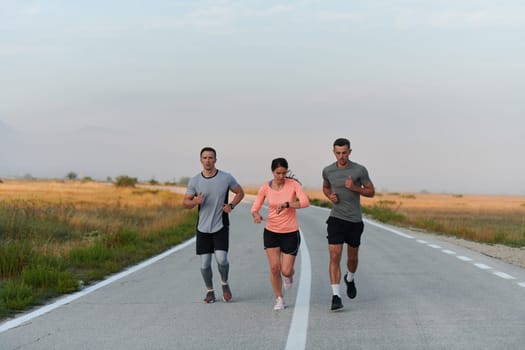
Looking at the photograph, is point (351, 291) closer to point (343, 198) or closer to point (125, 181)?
point (343, 198)

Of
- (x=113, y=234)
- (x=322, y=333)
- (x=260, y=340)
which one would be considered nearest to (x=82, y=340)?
(x=260, y=340)

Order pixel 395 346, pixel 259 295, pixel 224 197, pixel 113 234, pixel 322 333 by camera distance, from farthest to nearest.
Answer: pixel 113 234 < pixel 259 295 < pixel 224 197 < pixel 322 333 < pixel 395 346

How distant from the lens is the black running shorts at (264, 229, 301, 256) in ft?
28.5

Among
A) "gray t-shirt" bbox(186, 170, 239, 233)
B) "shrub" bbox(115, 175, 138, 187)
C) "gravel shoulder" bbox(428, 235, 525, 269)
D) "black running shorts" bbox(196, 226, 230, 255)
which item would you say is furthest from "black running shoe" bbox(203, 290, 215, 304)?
"shrub" bbox(115, 175, 138, 187)

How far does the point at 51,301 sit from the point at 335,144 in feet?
13.9

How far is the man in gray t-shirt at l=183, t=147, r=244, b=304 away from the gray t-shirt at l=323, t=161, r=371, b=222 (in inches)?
48.2

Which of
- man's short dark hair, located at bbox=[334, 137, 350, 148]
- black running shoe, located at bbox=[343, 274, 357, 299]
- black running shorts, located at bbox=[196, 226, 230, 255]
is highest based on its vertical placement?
man's short dark hair, located at bbox=[334, 137, 350, 148]

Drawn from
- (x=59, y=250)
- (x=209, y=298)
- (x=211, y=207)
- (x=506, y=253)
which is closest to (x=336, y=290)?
(x=209, y=298)

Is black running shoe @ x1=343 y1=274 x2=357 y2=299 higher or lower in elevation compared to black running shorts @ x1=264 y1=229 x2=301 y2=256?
lower

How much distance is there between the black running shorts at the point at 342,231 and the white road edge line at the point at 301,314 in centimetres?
92

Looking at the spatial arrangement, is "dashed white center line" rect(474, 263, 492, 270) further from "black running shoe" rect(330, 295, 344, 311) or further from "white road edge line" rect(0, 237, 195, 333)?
"white road edge line" rect(0, 237, 195, 333)

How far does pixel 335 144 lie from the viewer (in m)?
8.86

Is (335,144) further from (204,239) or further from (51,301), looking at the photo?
(51,301)

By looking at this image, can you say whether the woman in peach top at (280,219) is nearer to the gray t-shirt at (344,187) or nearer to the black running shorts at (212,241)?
the gray t-shirt at (344,187)
